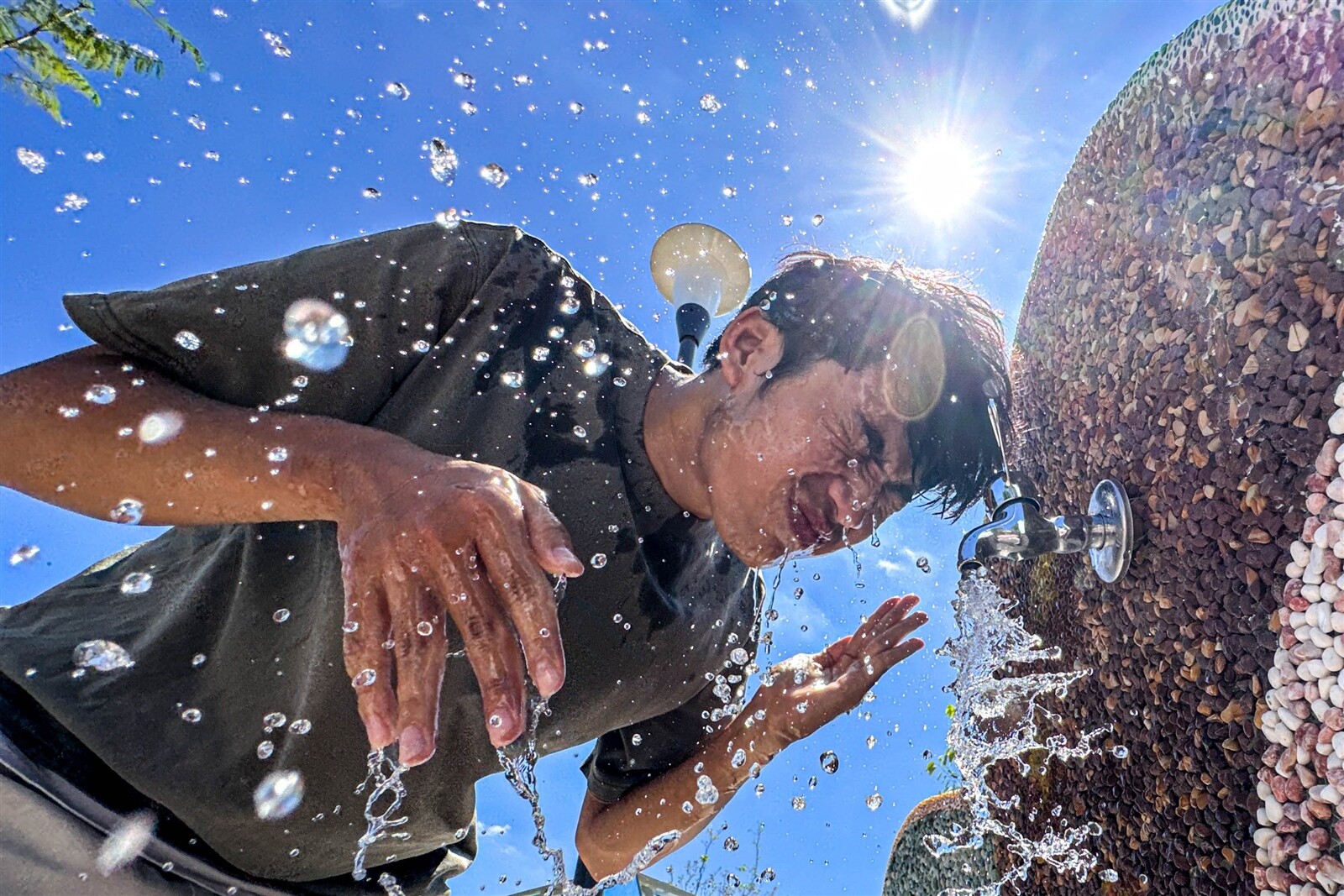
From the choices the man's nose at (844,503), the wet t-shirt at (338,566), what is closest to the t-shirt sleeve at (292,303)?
the wet t-shirt at (338,566)

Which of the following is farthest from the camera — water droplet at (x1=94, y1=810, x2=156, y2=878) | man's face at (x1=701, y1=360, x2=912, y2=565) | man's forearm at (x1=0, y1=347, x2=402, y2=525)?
man's face at (x1=701, y1=360, x2=912, y2=565)

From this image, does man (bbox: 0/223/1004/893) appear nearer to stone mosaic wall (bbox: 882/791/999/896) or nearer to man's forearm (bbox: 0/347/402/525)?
man's forearm (bbox: 0/347/402/525)

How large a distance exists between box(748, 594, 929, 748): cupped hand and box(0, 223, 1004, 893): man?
0.04ft

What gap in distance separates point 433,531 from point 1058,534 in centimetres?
238

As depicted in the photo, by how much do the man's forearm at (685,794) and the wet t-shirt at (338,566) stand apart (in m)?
0.44

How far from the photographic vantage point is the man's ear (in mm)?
2219

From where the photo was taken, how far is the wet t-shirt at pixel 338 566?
158 cm

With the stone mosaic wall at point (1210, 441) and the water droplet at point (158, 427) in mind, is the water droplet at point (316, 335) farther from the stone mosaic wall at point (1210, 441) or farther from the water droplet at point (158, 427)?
the stone mosaic wall at point (1210, 441)

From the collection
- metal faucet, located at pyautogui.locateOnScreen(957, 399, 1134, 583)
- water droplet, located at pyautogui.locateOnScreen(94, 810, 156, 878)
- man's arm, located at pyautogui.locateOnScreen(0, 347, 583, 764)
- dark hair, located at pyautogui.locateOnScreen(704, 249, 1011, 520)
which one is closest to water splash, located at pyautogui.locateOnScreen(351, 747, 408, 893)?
water droplet, located at pyautogui.locateOnScreen(94, 810, 156, 878)

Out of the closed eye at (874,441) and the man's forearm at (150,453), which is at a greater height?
the closed eye at (874,441)

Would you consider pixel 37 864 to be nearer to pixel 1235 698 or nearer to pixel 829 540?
pixel 829 540

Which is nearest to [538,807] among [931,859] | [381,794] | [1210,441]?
[381,794]

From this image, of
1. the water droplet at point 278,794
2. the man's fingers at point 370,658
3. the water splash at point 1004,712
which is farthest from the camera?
the water splash at point 1004,712

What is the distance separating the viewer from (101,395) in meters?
1.39
